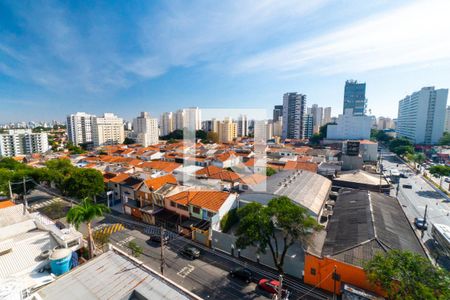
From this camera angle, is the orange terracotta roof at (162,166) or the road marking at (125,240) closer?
the road marking at (125,240)

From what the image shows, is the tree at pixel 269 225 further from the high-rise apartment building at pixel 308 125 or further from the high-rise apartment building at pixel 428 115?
the high-rise apartment building at pixel 308 125

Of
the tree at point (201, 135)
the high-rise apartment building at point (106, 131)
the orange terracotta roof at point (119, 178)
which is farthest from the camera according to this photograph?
the high-rise apartment building at point (106, 131)

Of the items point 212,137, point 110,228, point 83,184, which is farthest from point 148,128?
point 110,228

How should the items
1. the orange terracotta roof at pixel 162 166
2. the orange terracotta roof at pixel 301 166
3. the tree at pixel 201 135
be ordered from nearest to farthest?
the orange terracotta roof at pixel 162 166
the orange terracotta roof at pixel 301 166
the tree at pixel 201 135

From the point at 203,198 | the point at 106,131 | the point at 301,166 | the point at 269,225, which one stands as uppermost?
the point at 106,131

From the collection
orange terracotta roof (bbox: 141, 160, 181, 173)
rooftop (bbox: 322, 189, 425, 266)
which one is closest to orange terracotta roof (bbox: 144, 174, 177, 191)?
orange terracotta roof (bbox: 141, 160, 181, 173)

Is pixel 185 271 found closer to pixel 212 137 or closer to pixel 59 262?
pixel 59 262

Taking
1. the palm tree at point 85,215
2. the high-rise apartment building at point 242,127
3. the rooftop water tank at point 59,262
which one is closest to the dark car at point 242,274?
the palm tree at point 85,215

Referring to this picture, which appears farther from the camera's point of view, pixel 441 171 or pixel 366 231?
pixel 441 171
